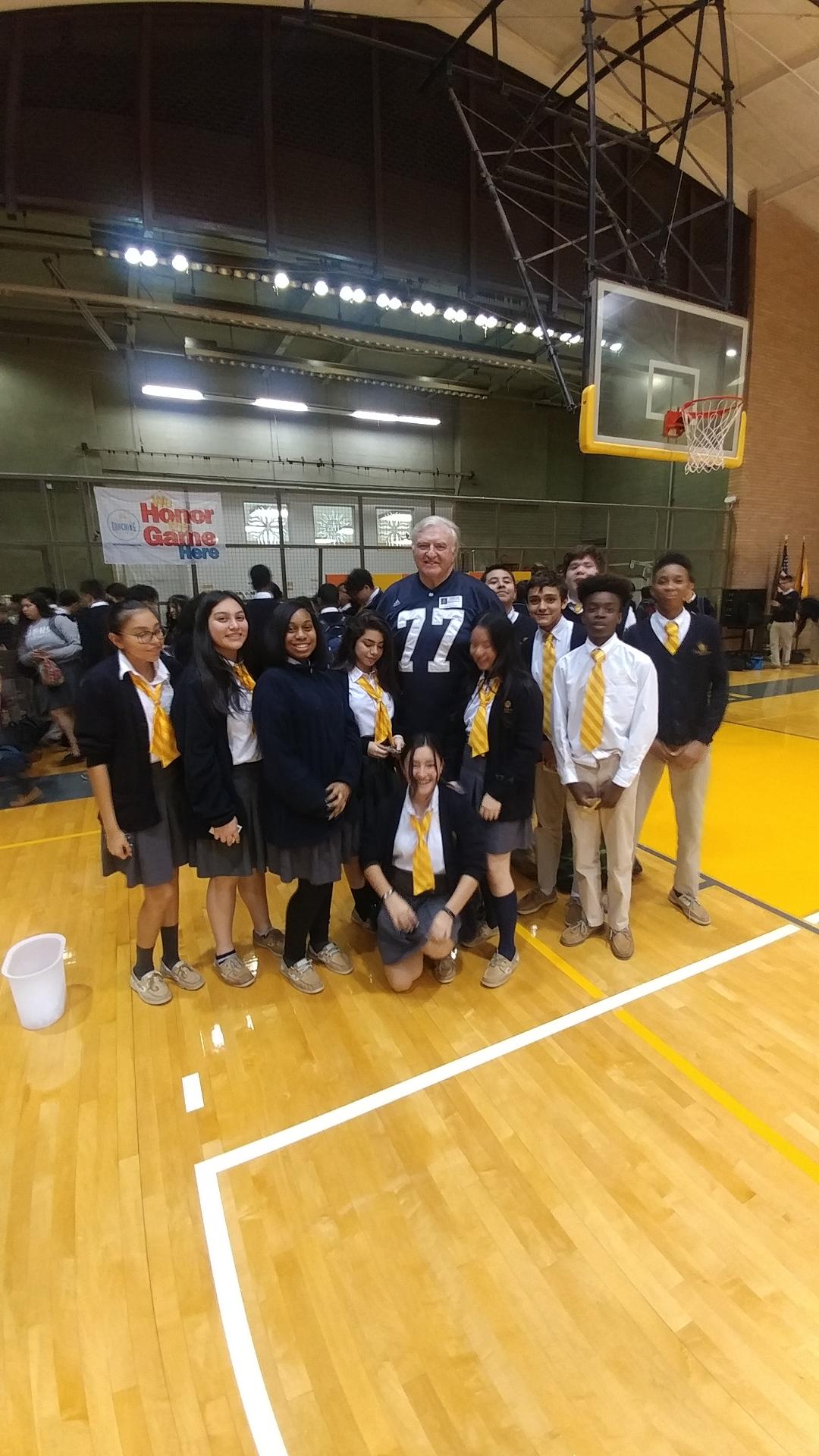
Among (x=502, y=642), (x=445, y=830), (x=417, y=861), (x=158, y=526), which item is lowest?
(x=417, y=861)

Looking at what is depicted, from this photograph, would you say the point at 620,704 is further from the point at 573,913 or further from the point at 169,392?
the point at 169,392

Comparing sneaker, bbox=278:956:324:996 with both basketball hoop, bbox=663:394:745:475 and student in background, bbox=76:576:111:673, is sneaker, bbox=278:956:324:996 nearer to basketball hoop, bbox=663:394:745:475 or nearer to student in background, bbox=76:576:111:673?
student in background, bbox=76:576:111:673

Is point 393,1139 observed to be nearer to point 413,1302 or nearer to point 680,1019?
point 413,1302

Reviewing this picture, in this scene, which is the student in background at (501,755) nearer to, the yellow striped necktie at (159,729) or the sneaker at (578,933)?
the sneaker at (578,933)

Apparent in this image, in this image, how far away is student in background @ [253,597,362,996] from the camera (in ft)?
8.14

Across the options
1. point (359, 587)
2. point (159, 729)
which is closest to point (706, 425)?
point (359, 587)

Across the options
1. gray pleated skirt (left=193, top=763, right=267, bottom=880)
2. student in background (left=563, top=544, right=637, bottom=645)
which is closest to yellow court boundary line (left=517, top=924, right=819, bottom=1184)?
gray pleated skirt (left=193, top=763, right=267, bottom=880)

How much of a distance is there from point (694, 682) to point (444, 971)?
1.80m

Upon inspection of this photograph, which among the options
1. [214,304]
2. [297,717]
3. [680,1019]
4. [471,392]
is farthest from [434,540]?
[471,392]

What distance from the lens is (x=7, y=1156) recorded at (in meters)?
2.07

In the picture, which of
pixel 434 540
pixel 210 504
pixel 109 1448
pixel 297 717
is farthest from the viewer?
pixel 210 504

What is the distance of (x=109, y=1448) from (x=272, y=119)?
933 cm

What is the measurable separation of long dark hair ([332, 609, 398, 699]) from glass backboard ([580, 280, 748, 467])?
4.25 meters

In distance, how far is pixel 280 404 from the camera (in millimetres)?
12500
